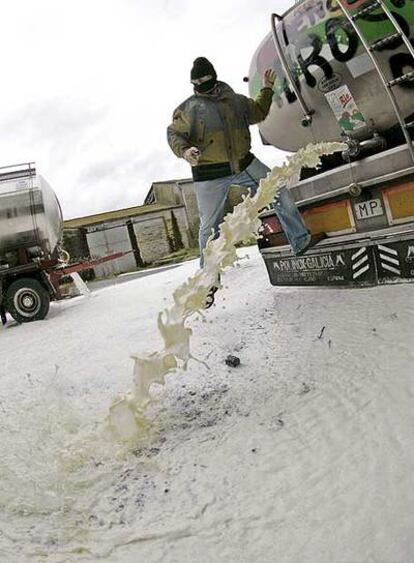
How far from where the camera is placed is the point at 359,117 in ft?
9.76

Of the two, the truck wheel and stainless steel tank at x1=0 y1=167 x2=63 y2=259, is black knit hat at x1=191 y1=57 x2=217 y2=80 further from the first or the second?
stainless steel tank at x1=0 y1=167 x2=63 y2=259

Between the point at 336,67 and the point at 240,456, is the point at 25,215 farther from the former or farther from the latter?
the point at 240,456

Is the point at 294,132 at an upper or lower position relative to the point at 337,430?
upper

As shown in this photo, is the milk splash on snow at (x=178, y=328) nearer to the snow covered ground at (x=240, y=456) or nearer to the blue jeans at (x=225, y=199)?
the snow covered ground at (x=240, y=456)

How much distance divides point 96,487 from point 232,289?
3150 mm

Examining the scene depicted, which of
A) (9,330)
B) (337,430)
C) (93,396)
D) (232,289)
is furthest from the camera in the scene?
(9,330)

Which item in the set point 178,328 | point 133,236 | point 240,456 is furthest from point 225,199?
point 133,236

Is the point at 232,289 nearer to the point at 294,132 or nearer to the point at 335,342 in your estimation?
the point at 294,132

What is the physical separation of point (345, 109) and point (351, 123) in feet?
0.34

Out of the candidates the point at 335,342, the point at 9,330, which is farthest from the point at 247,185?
the point at 9,330

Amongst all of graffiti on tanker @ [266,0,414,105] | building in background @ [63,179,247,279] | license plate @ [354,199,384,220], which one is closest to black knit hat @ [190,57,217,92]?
graffiti on tanker @ [266,0,414,105]

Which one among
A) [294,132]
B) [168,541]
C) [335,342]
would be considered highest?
[294,132]

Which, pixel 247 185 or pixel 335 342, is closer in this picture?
pixel 335 342

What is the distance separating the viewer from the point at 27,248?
22.4 ft
